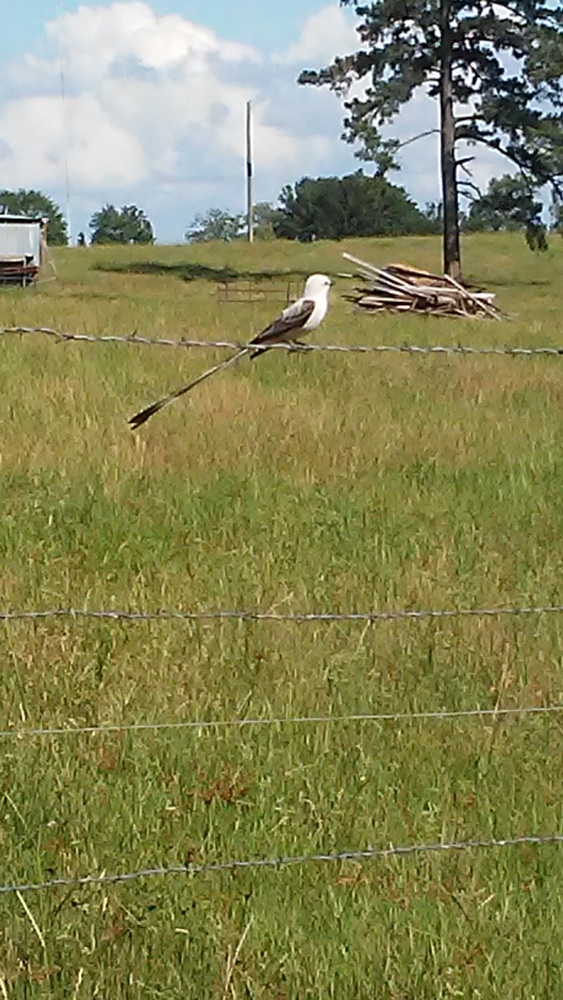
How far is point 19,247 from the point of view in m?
40.1

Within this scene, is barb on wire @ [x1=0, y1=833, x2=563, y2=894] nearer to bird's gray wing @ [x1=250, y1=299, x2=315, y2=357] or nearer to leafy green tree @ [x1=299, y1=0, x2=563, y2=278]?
bird's gray wing @ [x1=250, y1=299, x2=315, y2=357]

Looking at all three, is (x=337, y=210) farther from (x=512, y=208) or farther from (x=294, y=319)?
(x=294, y=319)

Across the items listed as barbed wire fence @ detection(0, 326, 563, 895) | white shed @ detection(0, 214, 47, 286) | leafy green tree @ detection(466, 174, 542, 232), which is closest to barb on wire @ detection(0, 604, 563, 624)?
barbed wire fence @ detection(0, 326, 563, 895)

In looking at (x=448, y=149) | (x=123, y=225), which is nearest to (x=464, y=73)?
(x=448, y=149)

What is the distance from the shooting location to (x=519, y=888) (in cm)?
393

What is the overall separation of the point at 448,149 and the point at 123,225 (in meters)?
66.9

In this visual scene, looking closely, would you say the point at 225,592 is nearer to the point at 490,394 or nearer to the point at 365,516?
the point at 365,516

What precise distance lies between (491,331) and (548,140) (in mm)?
11763

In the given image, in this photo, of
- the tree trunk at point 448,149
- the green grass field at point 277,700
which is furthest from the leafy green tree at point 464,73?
the green grass field at point 277,700

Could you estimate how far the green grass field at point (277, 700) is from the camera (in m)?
3.63

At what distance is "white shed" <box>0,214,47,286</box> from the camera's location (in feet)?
128

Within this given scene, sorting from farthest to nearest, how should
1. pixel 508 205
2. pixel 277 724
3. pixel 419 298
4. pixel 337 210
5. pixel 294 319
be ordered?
1. pixel 337 210
2. pixel 508 205
3. pixel 419 298
4. pixel 277 724
5. pixel 294 319

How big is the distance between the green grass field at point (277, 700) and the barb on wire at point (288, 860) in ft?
0.10

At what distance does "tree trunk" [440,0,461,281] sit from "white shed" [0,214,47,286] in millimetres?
11287
